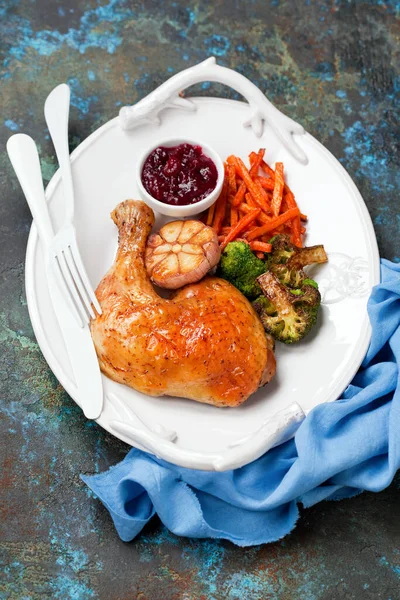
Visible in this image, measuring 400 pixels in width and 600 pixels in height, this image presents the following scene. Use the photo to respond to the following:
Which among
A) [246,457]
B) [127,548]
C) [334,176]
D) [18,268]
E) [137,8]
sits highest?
[137,8]

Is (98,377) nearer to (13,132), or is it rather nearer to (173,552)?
(173,552)

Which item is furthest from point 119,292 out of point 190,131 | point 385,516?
point 385,516

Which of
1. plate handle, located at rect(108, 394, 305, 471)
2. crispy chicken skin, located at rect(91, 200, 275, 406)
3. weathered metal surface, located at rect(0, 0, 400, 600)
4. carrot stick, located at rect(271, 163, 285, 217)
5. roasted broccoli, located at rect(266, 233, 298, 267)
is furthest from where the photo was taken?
carrot stick, located at rect(271, 163, 285, 217)

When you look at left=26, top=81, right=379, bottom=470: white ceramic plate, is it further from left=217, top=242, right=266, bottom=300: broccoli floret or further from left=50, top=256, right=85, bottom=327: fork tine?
left=217, top=242, right=266, bottom=300: broccoli floret

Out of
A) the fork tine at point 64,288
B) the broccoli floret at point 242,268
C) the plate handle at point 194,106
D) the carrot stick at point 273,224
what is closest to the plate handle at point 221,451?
the fork tine at point 64,288

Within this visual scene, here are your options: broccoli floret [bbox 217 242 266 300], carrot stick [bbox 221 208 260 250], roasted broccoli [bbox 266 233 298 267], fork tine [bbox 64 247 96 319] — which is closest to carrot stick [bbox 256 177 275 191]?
carrot stick [bbox 221 208 260 250]
